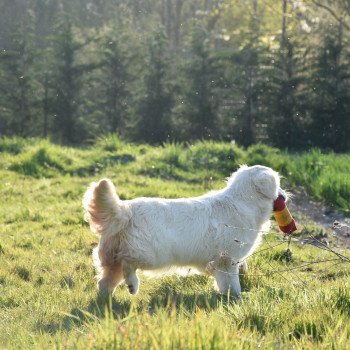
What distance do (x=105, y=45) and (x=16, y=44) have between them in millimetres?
3445

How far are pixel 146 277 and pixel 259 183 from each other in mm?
1461

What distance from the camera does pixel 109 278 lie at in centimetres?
547

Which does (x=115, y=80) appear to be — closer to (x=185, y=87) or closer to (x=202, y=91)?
(x=185, y=87)

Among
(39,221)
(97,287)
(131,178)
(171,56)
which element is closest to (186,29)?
(171,56)

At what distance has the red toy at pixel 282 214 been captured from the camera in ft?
20.7

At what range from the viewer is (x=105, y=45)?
2391 centimetres

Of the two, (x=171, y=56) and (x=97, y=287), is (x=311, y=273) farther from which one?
(x=171, y=56)

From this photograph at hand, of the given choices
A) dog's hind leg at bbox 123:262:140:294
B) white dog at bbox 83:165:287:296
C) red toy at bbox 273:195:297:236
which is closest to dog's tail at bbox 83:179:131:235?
white dog at bbox 83:165:287:296

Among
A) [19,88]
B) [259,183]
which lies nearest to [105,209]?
[259,183]

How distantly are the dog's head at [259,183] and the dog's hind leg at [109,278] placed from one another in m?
1.51

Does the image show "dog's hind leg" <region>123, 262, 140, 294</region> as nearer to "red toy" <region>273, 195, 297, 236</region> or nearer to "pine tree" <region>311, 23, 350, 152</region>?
"red toy" <region>273, 195, 297, 236</region>

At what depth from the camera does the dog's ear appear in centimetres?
609

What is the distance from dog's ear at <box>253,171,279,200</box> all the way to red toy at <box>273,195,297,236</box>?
0.57 ft

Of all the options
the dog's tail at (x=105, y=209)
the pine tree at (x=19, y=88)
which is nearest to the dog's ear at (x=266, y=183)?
the dog's tail at (x=105, y=209)
